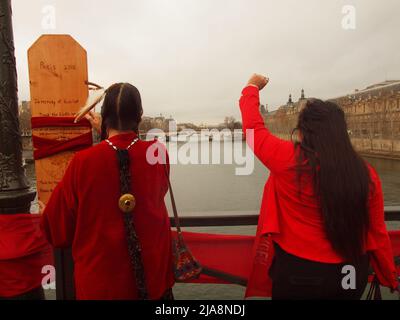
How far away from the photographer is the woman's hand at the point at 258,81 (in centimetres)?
209

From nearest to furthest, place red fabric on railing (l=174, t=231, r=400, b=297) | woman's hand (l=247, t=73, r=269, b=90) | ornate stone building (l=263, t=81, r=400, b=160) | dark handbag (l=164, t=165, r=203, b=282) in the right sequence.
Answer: dark handbag (l=164, t=165, r=203, b=282) → woman's hand (l=247, t=73, r=269, b=90) → red fabric on railing (l=174, t=231, r=400, b=297) → ornate stone building (l=263, t=81, r=400, b=160)

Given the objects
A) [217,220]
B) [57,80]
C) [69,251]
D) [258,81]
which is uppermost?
[57,80]

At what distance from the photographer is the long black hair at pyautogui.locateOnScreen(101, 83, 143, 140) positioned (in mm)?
1711

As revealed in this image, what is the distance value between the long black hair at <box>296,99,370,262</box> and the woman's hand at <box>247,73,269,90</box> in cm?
43

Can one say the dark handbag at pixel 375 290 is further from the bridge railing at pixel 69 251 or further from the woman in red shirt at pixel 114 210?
the woman in red shirt at pixel 114 210

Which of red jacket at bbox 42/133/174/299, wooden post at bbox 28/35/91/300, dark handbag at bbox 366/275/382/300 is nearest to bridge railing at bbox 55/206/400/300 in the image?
wooden post at bbox 28/35/91/300

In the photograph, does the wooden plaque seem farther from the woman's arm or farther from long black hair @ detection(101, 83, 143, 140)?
the woman's arm

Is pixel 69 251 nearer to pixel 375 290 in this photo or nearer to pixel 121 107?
pixel 121 107

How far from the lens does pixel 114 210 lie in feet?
5.58

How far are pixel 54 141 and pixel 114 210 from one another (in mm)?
1184

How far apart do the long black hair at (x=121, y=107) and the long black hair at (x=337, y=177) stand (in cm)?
84

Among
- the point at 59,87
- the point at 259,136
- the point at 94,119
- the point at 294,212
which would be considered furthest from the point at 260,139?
the point at 59,87
